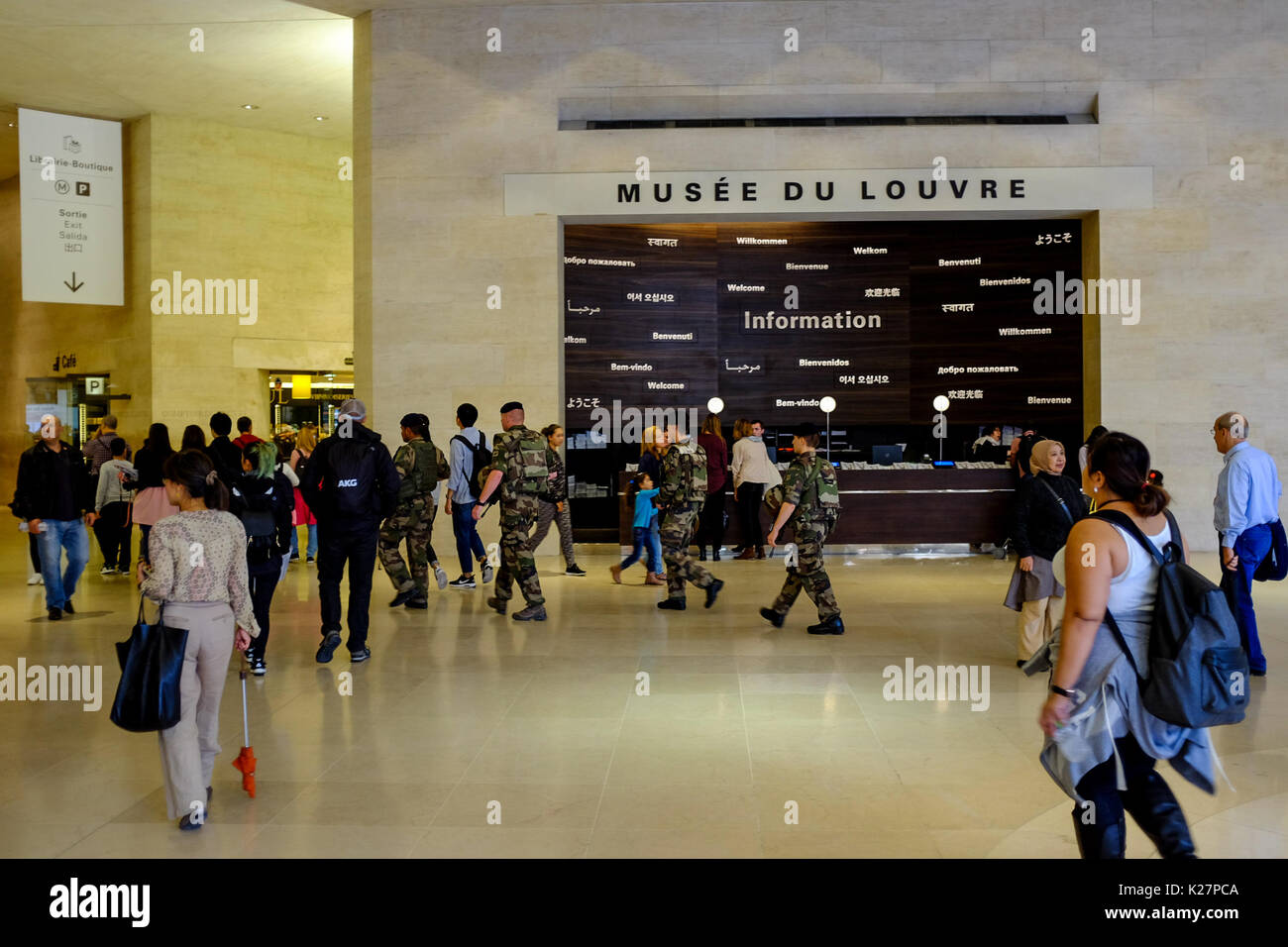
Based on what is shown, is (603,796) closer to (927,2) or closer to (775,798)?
(775,798)

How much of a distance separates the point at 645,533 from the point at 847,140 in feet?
17.9

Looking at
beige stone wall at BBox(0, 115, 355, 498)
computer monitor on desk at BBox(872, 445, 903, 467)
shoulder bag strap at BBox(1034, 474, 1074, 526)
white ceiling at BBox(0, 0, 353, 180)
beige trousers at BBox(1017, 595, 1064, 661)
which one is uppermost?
white ceiling at BBox(0, 0, 353, 180)

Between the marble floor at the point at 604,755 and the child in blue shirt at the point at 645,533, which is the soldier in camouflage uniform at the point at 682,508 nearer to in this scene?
the marble floor at the point at 604,755

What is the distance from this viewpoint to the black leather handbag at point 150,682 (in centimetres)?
361

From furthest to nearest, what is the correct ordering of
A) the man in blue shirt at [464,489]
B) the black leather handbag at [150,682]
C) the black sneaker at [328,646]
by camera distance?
the man in blue shirt at [464,489] < the black sneaker at [328,646] < the black leather handbag at [150,682]

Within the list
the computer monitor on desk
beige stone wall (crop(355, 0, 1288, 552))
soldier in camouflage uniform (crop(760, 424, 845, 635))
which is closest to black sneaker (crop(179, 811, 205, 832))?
soldier in camouflage uniform (crop(760, 424, 845, 635))

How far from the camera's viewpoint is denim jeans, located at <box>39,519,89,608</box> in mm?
8398

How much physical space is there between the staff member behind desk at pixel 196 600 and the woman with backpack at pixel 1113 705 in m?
2.80

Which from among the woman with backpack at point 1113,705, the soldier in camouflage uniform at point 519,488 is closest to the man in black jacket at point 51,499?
the soldier in camouflage uniform at point 519,488

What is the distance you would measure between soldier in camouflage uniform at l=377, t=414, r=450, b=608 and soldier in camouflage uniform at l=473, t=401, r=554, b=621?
549 mm

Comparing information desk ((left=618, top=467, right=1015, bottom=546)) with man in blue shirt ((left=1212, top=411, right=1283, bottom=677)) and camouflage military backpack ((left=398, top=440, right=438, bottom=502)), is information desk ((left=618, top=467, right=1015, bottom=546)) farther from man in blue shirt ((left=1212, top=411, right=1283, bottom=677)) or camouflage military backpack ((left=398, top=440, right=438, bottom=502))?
man in blue shirt ((left=1212, top=411, right=1283, bottom=677))

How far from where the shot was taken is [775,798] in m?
4.11
